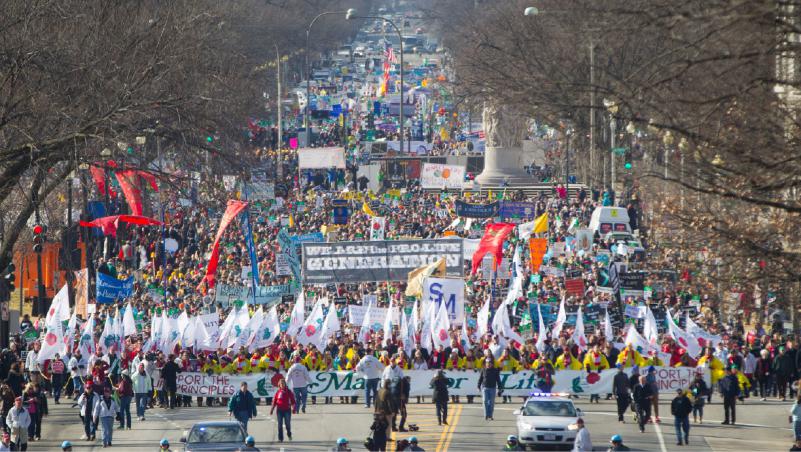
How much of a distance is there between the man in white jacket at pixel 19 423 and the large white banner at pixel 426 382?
6468 millimetres

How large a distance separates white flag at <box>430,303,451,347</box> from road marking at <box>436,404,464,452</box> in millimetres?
2082

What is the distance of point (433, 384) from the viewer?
29.7m

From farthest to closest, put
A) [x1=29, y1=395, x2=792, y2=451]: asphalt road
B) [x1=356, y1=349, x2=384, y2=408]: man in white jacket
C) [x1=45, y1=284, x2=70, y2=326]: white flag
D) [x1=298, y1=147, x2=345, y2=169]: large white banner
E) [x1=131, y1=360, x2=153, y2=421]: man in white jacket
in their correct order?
[x1=298, y1=147, x2=345, y2=169]: large white banner → [x1=45, y1=284, x2=70, y2=326]: white flag → [x1=356, y1=349, x2=384, y2=408]: man in white jacket → [x1=131, y1=360, x2=153, y2=421]: man in white jacket → [x1=29, y1=395, x2=792, y2=451]: asphalt road

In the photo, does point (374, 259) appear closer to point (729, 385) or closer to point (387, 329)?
point (387, 329)

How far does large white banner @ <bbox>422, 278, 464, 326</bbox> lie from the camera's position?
36.9 m

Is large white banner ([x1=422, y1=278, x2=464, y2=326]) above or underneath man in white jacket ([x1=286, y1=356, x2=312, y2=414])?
above

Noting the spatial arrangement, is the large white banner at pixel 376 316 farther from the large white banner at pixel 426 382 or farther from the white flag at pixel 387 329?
the large white banner at pixel 426 382

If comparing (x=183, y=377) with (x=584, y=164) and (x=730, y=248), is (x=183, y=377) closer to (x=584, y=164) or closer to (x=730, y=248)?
(x=730, y=248)

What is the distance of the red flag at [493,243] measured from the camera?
42.7 m

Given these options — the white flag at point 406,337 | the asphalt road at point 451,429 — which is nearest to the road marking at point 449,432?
the asphalt road at point 451,429

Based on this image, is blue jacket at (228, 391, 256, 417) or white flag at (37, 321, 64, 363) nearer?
blue jacket at (228, 391, 256, 417)

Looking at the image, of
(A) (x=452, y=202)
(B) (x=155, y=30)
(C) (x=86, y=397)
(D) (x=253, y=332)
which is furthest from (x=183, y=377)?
(A) (x=452, y=202)

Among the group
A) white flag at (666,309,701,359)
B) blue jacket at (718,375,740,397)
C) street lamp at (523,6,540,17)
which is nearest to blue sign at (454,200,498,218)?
street lamp at (523,6,540,17)

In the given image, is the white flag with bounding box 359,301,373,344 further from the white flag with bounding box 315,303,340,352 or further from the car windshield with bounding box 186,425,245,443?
the car windshield with bounding box 186,425,245,443
